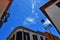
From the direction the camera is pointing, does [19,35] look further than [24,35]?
No

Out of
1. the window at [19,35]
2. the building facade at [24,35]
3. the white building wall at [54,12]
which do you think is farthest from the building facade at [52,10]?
the window at [19,35]

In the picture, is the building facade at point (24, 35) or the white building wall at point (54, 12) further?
the white building wall at point (54, 12)

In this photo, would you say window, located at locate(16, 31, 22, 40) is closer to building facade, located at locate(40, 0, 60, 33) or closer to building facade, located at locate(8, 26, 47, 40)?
building facade, located at locate(8, 26, 47, 40)

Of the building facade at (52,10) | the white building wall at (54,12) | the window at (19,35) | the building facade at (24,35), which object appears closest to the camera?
the window at (19,35)

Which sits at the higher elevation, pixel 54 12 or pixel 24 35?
pixel 54 12

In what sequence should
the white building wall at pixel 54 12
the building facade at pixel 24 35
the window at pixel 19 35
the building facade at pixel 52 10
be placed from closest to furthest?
the window at pixel 19 35
the building facade at pixel 24 35
the building facade at pixel 52 10
the white building wall at pixel 54 12

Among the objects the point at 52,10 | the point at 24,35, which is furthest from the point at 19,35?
the point at 52,10

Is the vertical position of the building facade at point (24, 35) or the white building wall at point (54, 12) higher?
the white building wall at point (54, 12)

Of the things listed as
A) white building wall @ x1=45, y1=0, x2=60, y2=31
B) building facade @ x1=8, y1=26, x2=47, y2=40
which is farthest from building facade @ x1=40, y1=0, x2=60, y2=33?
building facade @ x1=8, y1=26, x2=47, y2=40

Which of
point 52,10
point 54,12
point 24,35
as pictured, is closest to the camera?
point 24,35

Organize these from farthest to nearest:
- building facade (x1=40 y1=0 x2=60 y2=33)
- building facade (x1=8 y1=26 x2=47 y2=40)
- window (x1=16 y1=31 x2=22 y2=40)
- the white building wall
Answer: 1. the white building wall
2. building facade (x1=40 y1=0 x2=60 y2=33)
3. building facade (x1=8 y1=26 x2=47 y2=40)
4. window (x1=16 y1=31 x2=22 y2=40)

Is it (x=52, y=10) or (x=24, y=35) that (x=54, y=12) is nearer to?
(x=52, y=10)

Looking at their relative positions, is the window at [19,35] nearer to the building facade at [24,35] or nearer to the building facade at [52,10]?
the building facade at [24,35]

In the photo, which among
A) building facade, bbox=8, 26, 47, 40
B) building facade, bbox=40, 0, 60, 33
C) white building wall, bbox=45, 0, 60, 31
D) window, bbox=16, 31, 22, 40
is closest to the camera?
window, bbox=16, 31, 22, 40
